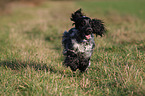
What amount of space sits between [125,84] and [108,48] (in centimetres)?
260

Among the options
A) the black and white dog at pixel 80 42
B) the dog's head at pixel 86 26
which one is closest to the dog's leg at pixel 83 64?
the black and white dog at pixel 80 42

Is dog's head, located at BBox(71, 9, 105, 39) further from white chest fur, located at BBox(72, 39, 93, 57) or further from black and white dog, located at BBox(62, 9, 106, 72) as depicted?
white chest fur, located at BBox(72, 39, 93, 57)

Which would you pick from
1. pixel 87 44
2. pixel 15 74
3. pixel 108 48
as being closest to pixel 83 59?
pixel 87 44

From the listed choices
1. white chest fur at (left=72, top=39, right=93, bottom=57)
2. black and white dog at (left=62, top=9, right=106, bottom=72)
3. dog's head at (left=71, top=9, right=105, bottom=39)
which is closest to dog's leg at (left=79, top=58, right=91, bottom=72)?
black and white dog at (left=62, top=9, right=106, bottom=72)

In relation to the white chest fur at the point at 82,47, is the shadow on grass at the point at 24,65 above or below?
below

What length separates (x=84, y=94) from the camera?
3.34 meters

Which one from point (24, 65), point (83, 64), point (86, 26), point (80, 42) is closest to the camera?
point (86, 26)

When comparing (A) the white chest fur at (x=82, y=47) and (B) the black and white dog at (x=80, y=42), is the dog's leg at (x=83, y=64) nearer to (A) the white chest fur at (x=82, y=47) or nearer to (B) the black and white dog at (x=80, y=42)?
(B) the black and white dog at (x=80, y=42)

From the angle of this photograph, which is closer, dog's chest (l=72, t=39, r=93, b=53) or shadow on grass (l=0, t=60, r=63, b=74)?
dog's chest (l=72, t=39, r=93, b=53)

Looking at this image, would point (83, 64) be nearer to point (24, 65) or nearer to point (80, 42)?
point (80, 42)

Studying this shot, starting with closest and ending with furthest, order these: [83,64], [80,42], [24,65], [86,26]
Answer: [86,26]
[80,42]
[83,64]
[24,65]

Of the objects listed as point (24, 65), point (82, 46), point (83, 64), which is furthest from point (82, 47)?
point (24, 65)

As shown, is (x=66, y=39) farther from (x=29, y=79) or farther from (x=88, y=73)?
(x=29, y=79)

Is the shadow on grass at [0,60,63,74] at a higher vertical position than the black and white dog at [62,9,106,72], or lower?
lower
